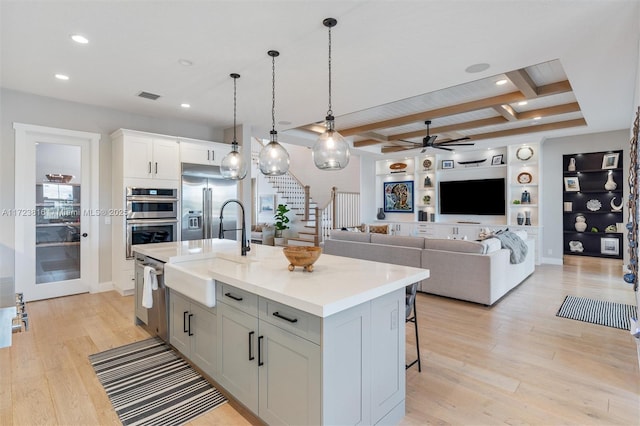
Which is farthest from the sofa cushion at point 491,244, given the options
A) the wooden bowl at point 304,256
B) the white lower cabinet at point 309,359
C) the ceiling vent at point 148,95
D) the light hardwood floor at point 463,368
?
the ceiling vent at point 148,95

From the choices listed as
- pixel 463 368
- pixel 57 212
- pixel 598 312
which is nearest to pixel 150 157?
pixel 57 212

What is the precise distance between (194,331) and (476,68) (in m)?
3.76

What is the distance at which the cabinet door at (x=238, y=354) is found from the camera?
1.99 metres

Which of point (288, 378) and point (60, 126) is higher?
point (60, 126)

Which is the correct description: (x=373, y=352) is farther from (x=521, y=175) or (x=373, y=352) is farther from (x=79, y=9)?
(x=521, y=175)

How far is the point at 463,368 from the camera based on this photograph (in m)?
2.73

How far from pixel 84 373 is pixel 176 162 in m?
3.39

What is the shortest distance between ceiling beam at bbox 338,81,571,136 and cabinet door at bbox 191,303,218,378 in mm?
4968

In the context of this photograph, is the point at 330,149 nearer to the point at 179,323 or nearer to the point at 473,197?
the point at 179,323

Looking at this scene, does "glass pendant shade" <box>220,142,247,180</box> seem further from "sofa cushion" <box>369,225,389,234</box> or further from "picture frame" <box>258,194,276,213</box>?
"picture frame" <box>258,194,276,213</box>

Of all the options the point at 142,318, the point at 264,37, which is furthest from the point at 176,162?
Answer: the point at 264,37

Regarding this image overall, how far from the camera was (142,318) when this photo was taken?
139 inches

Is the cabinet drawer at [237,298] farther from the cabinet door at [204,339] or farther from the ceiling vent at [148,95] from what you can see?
the ceiling vent at [148,95]

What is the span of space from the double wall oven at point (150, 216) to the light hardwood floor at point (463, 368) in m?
1.00
